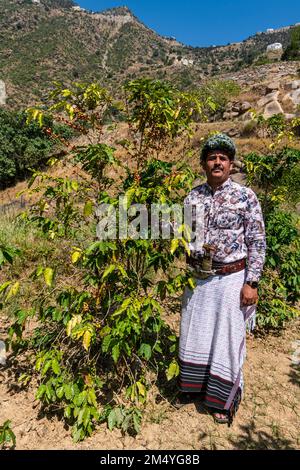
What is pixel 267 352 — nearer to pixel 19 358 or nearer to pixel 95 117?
pixel 19 358

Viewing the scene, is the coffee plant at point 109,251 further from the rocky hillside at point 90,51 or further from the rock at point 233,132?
the rocky hillside at point 90,51

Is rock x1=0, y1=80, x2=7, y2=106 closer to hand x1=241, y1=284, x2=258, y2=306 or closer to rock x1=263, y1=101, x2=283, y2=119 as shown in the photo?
rock x1=263, y1=101, x2=283, y2=119

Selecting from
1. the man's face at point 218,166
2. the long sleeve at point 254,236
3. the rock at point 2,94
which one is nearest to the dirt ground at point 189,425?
the long sleeve at point 254,236

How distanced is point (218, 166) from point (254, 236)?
1.43ft

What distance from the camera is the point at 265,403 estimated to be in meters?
2.29

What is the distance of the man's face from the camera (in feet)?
6.16

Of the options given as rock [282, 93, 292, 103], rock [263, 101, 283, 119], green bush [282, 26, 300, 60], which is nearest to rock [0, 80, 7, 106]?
green bush [282, 26, 300, 60]

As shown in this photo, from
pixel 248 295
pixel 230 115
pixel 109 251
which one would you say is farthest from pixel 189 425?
pixel 230 115

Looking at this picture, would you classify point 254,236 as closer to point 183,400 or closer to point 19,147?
point 183,400

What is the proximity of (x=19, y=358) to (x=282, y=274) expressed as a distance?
2.28m

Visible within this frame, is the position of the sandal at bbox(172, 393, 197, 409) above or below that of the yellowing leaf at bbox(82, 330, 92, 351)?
below

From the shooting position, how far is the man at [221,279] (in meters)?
1.88

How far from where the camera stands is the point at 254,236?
6.17 ft
